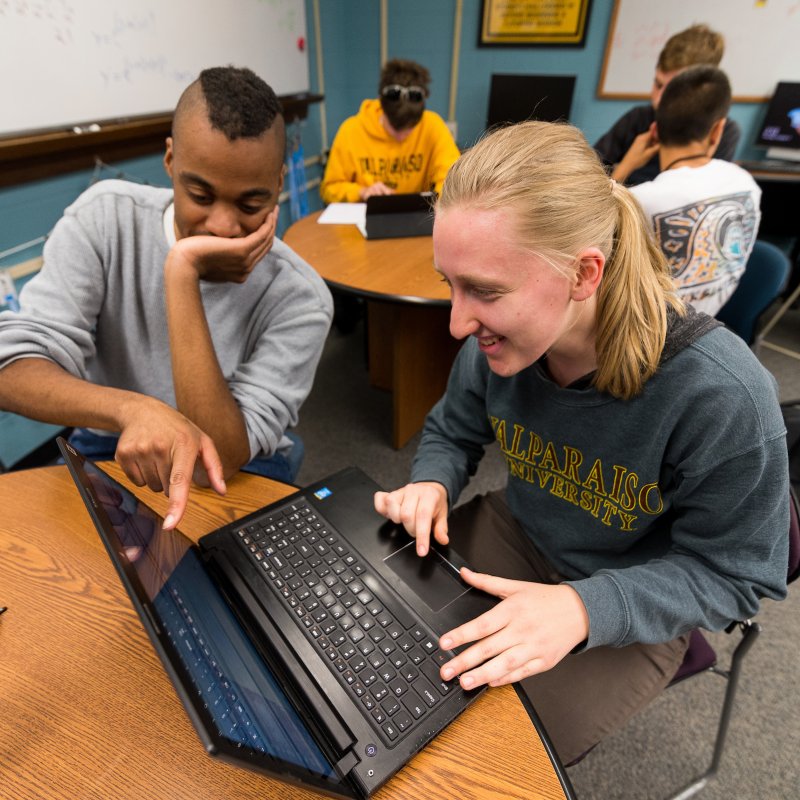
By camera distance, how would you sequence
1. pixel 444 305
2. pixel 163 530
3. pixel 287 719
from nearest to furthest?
pixel 287 719
pixel 163 530
pixel 444 305

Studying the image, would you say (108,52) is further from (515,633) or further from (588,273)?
(515,633)

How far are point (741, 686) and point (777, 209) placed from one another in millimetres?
2965

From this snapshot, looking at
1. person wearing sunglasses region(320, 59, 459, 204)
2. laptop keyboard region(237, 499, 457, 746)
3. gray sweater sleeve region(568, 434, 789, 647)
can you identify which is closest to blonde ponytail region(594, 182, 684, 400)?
gray sweater sleeve region(568, 434, 789, 647)

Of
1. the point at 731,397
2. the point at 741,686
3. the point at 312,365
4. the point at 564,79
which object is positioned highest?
the point at 564,79

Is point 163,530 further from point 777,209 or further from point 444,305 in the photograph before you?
point 777,209

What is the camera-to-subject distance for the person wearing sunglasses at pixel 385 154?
2438 millimetres

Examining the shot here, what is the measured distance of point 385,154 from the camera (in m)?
2.51

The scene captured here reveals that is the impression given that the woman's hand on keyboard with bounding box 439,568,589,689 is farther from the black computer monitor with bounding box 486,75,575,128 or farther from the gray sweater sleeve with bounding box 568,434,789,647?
the black computer monitor with bounding box 486,75,575,128

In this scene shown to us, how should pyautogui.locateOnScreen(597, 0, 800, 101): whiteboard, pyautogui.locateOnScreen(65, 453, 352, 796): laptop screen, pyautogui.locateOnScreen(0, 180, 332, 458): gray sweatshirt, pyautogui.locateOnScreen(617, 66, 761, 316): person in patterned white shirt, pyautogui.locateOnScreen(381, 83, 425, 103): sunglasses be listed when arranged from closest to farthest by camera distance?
pyautogui.locateOnScreen(65, 453, 352, 796): laptop screen → pyautogui.locateOnScreen(0, 180, 332, 458): gray sweatshirt → pyautogui.locateOnScreen(617, 66, 761, 316): person in patterned white shirt → pyautogui.locateOnScreen(381, 83, 425, 103): sunglasses → pyautogui.locateOnScreen(597, 0, 800, 101): whiteboard

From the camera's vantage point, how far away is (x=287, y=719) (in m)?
0.46

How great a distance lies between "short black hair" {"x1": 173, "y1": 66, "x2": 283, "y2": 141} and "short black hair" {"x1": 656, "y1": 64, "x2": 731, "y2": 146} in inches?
51.6

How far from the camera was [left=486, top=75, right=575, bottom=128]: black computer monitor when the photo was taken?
10.7 feet

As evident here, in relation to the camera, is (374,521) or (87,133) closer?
(374,521)

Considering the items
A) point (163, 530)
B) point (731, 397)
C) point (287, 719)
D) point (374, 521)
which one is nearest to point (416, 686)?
point (287, 719)
